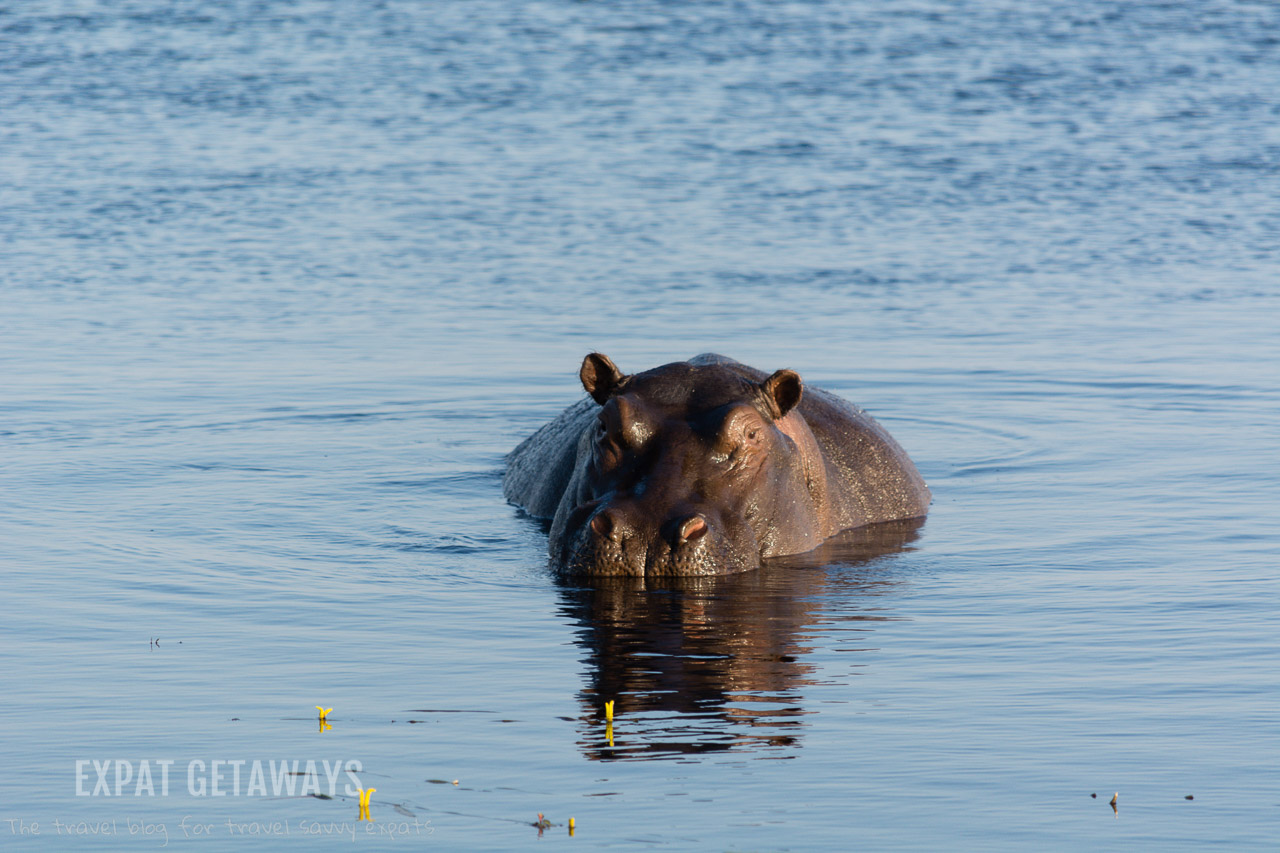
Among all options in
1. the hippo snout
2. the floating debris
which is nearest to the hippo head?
the hippo snout

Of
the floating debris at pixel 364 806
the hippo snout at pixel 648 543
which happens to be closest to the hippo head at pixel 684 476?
the hippo snout at pixel 648 543

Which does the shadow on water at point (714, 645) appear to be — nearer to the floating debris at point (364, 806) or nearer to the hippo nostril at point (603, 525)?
the hippo nostril at point (603, 525)

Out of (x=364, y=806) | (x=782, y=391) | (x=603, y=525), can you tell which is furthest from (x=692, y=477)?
(x=364, y=806)

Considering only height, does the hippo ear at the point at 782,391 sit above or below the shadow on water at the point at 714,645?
above

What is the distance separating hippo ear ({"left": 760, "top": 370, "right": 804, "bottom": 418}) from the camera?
11258mm

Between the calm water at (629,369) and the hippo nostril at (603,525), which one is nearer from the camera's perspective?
the calm water at (629,369)

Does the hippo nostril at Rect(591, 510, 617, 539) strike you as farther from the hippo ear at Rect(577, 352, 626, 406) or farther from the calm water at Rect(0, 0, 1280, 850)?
the hippo ear at Rect(577, 352, 626, 406)

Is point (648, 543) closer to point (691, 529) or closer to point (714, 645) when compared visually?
point (691, 529)

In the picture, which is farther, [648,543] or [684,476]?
[684,476]

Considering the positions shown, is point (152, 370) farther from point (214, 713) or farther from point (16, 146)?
point (16, 146)

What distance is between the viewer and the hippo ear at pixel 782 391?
36.9 feet

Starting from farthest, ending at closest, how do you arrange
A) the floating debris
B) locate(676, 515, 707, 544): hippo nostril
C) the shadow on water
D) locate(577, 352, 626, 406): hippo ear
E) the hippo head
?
locate(577, 352, 626, 406): hippo ear < the hippo head < locate(676, 515, 707, 544): hippo nostril < the shadow on water < the floating debris

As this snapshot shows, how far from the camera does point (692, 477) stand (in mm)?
10797

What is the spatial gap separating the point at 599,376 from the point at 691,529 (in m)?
1.41
